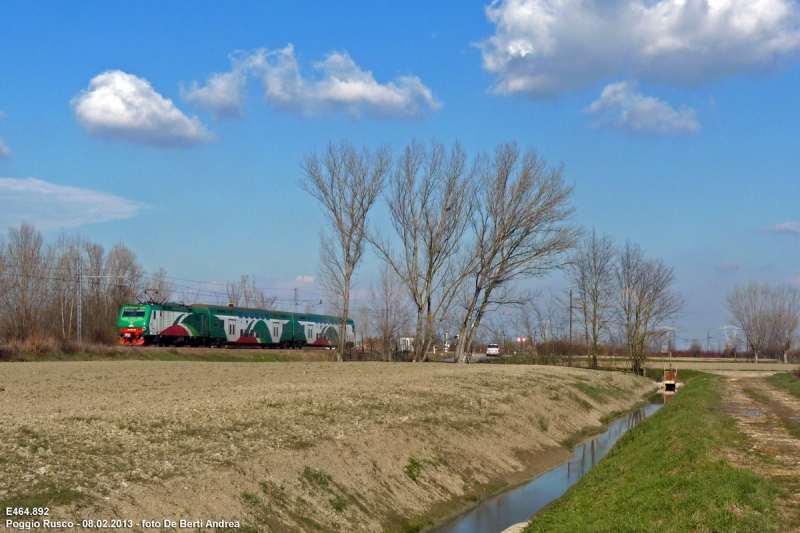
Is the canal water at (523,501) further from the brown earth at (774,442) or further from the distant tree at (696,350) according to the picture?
the distant tree at (696,350)

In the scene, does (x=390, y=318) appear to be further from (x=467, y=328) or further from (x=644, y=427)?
(x=644, y=427)

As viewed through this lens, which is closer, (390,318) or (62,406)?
(62,406)

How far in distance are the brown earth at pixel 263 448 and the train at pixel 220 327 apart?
28.9 metres

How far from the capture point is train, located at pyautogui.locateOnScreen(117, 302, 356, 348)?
5422 centimetres

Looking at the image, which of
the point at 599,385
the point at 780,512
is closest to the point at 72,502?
the point at 780,512

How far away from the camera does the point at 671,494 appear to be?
36.8ft

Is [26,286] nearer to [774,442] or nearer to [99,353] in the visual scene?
[99,353]

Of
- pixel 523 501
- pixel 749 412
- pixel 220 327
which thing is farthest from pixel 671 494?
pixel 220 327

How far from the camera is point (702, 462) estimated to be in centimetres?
1334

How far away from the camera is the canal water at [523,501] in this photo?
14461mm

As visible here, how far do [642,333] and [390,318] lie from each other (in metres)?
22.5

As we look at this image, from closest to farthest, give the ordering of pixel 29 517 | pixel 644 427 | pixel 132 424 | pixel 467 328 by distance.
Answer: pixel 29 517 → pixel 132 424 → pixel 644 427 → pixel 467 328

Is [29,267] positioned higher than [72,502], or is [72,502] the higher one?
[29,267]

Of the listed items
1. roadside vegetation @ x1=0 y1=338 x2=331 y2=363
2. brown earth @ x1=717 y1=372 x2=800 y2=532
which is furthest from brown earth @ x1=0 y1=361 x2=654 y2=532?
roadside vegetation @ x1=0 y1=338 x2=331 y2=363
